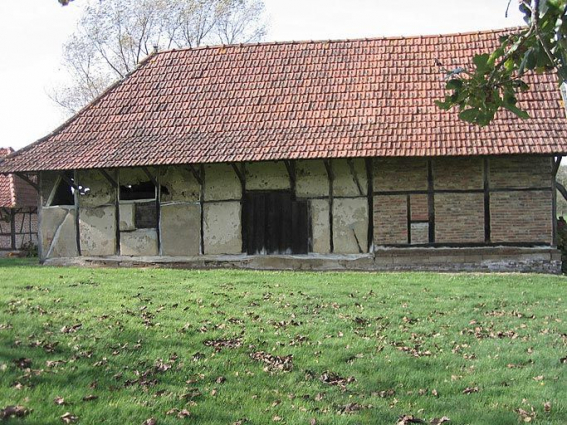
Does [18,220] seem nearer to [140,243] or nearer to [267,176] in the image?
[140,243]

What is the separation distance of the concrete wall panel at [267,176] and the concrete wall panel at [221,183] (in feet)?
1.00

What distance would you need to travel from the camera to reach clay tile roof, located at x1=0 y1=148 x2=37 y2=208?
2709 centimetres

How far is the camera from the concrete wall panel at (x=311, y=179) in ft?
50.4

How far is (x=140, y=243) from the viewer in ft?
53.5

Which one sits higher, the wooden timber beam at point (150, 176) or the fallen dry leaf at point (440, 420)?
the wooden timber beam at point (150, 176)

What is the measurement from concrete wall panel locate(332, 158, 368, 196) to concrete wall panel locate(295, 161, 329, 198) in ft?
0.79

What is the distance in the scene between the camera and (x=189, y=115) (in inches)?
664

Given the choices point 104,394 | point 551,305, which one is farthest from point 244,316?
point 551,305

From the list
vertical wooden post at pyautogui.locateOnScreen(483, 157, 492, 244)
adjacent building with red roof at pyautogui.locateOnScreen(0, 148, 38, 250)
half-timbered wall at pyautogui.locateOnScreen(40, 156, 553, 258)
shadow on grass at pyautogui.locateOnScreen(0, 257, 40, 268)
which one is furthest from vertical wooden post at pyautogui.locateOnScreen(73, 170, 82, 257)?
adjacent building with red roof at pyautogui.locateOnScreen(0, 148, 38, 250)

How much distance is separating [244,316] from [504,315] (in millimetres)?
3614

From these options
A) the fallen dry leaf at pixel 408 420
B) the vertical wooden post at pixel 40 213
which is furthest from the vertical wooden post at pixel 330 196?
the fallen dry leaf at pixel 408 420

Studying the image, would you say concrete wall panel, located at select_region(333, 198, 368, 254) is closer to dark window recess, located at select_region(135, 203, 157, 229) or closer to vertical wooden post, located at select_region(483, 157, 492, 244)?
vertical wooden post, located at select_region(483, 157, 492, 244)

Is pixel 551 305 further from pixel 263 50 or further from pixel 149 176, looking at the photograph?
pixel 263 50

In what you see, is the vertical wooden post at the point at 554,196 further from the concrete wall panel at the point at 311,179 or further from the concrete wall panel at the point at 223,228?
the concrete wall panel at the point at 223,228
